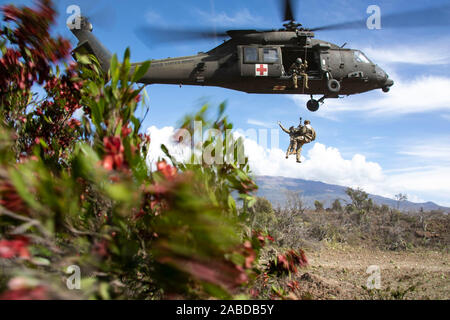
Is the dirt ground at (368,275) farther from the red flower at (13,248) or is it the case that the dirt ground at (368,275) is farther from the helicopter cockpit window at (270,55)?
the helicopter cockpit window at (270,55)

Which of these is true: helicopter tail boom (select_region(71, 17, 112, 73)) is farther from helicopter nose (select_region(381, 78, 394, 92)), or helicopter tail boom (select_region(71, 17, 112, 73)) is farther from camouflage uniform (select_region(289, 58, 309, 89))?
helicopter nose (select_region(381, 78, 394, 92))

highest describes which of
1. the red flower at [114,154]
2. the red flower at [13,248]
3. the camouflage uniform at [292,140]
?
the camouflage uniform at [292,140]

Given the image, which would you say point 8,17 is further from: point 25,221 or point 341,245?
point 341,245

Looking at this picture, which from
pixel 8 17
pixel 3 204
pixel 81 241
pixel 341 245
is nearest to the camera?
pixel 3 204

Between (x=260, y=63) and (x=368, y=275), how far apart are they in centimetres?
740

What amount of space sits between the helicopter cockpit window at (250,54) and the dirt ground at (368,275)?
6.97 m

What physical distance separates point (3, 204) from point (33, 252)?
311mm

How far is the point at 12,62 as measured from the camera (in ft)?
10.3

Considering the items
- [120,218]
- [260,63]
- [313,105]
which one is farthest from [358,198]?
[120,218]

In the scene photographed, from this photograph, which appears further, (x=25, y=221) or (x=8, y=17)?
(x=8, y=17)

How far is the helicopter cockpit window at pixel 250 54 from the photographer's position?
35.3 ft

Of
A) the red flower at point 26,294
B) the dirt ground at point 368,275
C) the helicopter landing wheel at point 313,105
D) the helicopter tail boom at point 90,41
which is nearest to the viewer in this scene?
the red flower at point 26,294
